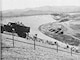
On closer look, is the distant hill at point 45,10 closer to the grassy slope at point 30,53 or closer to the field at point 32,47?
the field at point 32,47

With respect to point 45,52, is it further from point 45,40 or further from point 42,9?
point 42,9

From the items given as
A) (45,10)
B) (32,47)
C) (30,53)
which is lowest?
(30,53)

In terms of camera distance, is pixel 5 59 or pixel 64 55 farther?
pixel 64 55

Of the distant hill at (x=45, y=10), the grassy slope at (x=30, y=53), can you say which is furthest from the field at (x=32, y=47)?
the distant hill at (x=45, y=10)

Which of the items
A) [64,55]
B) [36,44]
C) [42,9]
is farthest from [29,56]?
[42,9]

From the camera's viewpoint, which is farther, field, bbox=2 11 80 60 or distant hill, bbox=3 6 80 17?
distant hill, bbox=3 6 80 17

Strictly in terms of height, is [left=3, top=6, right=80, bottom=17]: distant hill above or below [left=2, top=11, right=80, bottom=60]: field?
above

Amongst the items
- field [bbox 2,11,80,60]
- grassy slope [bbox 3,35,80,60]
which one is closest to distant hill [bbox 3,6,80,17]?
field [bbox 2,11,80,60]

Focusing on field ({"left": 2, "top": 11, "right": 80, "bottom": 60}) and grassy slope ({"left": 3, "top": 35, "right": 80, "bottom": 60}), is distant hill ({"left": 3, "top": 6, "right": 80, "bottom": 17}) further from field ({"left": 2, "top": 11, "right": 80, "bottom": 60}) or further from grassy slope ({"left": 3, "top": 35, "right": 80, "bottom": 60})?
grassy slope ({"left": 3, "top": 35, "right": 80, "bottom": 60})

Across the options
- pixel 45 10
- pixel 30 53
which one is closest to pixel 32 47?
pixel 30 53

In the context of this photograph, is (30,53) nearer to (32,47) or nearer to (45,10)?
(32,47)

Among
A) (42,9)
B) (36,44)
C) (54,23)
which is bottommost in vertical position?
(36,44)
